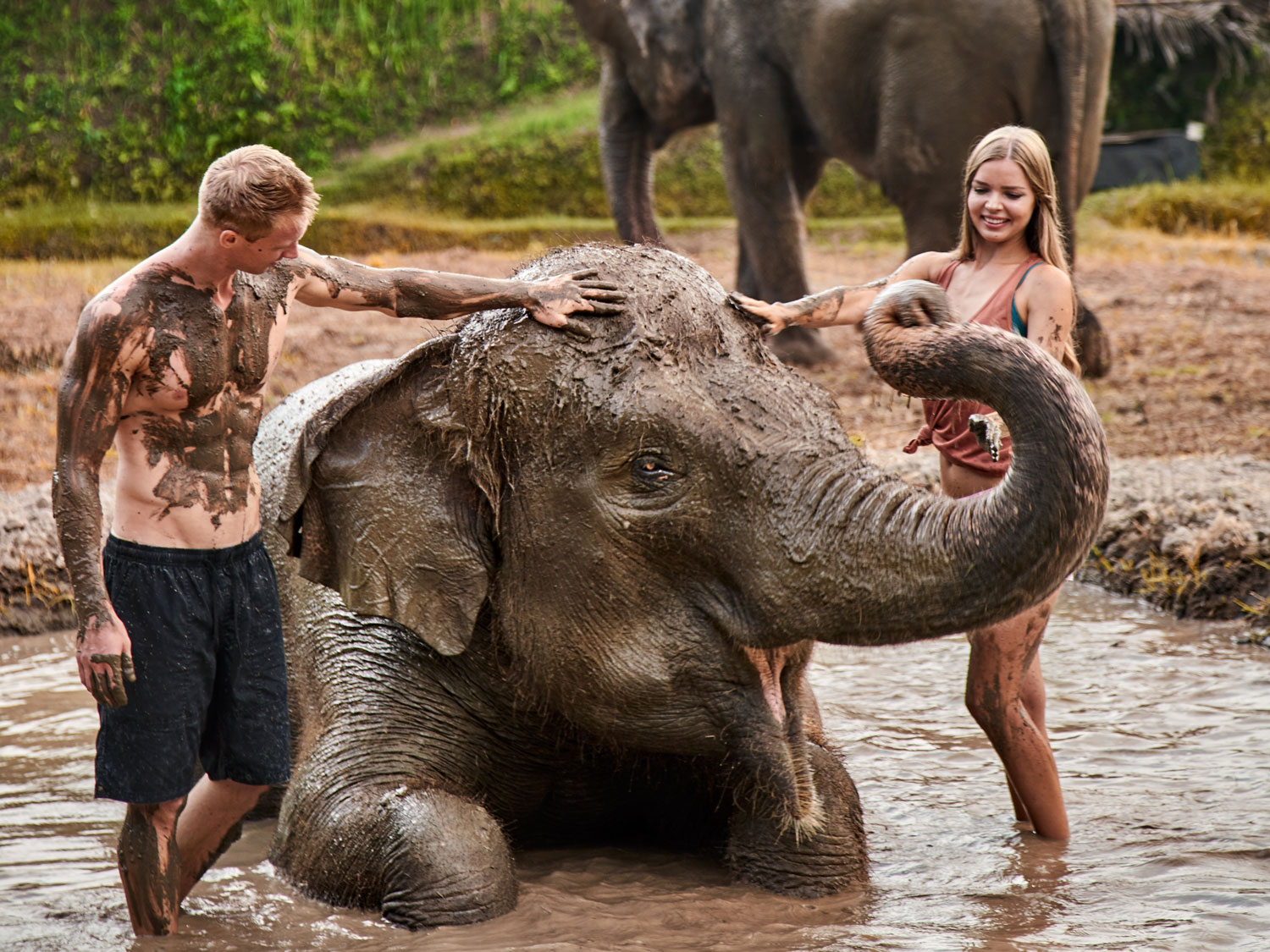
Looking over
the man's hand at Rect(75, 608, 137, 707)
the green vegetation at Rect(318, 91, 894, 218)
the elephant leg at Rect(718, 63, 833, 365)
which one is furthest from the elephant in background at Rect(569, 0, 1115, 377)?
the green vegetation at Rect(318, 91, 894, 218)

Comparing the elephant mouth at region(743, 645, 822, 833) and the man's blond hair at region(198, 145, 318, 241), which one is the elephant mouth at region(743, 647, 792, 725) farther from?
the man's blond hair at region(198, 145, 318, 241)

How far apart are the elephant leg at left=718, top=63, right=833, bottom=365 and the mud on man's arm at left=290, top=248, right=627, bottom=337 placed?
6.19m

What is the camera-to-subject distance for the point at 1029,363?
8.76 ft

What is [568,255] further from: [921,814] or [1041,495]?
[921,814]

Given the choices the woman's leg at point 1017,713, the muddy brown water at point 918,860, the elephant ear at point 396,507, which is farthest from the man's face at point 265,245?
the woman's leg at point 1017,713

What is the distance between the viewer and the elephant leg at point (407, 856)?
10.1 ft

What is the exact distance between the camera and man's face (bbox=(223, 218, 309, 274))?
296 centimetres

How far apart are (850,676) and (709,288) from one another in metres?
2.34

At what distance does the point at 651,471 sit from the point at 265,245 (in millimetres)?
850

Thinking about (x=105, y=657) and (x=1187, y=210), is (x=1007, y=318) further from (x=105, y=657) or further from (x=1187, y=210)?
(x=1187, y=210)

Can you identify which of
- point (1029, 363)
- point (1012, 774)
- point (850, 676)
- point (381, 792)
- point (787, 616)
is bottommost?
point (850, 676)

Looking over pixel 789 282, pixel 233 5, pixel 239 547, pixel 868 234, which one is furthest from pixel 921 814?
pixel 233 5

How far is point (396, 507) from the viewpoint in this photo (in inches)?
129

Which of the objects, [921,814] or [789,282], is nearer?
[921,814]
